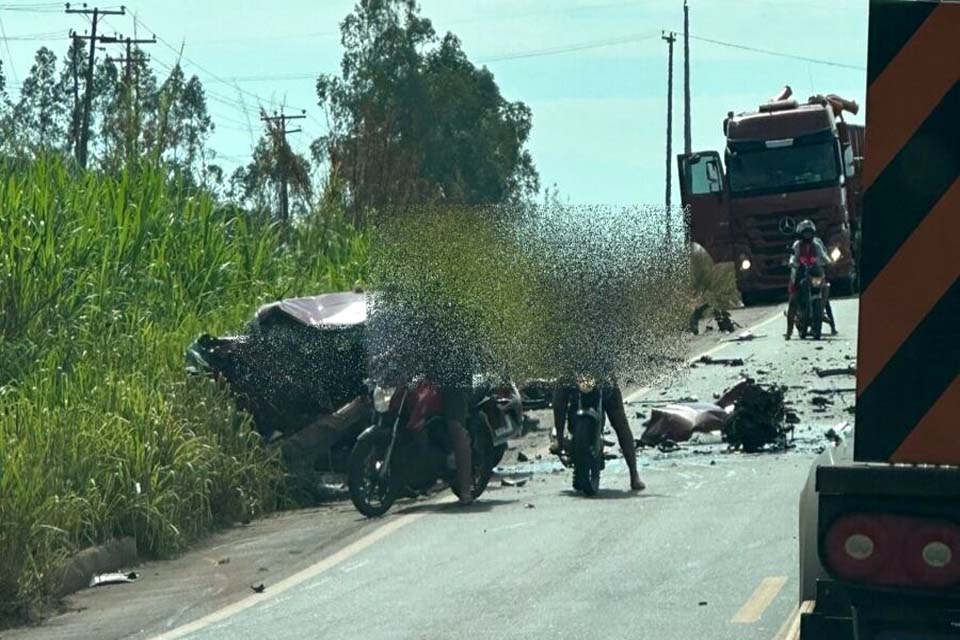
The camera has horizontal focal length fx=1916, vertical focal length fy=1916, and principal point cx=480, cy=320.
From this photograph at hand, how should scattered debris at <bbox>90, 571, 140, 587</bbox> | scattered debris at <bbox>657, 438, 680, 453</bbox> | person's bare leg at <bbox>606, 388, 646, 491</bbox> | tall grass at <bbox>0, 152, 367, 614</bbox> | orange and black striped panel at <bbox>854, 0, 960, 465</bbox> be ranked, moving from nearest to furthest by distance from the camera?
orange and black striped panel at <bbox>854, 0, 960, 465</bbox> < scattered debris at <bbox>90, 571, 140, 587</bbox> < tall grass at <bbox>0, 152, 367, 614</bbox> < person's bare leg at <bbox>606, 388, 646, 491</bbox> < scattered debris at <bbox>657, 438, 680, 453</bbox>

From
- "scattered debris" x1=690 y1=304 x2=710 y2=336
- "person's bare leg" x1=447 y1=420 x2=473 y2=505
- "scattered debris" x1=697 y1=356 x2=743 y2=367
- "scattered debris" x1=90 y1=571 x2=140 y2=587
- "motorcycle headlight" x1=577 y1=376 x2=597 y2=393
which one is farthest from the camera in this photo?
"scattered debris" x1=690 y1=304 x2=710 y2=336

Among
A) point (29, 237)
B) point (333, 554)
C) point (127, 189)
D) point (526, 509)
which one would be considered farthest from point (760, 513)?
point (127, 189)

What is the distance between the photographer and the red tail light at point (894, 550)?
4.29 m

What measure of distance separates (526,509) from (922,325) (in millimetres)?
9911

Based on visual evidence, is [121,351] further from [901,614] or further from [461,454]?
[901,614]

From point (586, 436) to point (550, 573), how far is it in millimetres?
3237

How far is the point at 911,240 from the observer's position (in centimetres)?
429

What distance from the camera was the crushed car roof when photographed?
15797 mm

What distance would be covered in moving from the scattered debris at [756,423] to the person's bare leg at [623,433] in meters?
2.66

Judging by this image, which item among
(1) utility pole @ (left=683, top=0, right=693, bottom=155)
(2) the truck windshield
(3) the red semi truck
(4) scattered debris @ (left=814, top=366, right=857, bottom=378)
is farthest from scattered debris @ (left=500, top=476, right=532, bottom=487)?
(1) utility pole @ (left=683, top=0, right=693, bottom=155)

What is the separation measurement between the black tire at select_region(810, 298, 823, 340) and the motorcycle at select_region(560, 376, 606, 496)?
14.3 meters

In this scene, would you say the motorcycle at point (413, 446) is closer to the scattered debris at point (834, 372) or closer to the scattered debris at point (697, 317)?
the scattered debris at point (834, 372)

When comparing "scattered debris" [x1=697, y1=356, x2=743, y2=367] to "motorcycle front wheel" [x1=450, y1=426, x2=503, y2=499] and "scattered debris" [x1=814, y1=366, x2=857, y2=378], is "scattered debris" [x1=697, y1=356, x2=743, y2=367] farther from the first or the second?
"motorcycle front wheel" [x1=450, y1=426, x2=503, y2=499]

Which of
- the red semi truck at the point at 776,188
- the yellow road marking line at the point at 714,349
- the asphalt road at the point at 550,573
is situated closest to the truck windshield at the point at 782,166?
the red semi truck at the point at 776,188
